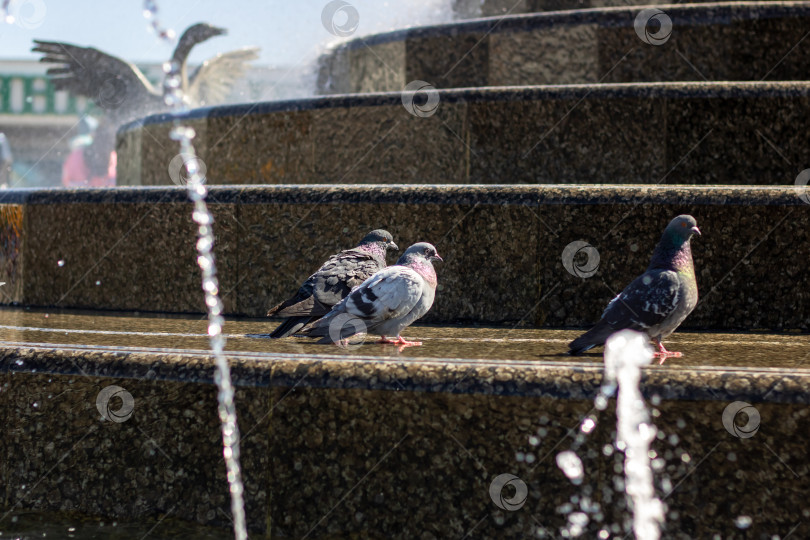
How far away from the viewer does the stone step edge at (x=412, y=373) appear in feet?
7.01

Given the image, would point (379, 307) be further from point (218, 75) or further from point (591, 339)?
point (218, 75)

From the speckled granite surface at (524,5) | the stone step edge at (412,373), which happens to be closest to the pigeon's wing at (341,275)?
the stone step edge at (412,373)

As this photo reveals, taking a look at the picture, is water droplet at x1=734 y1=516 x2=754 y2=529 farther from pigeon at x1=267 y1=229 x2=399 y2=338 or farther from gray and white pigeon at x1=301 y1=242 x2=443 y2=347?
pigeon at x1=267 y1=229 x2=399 y2=338

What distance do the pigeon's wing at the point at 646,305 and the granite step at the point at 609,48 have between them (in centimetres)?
329

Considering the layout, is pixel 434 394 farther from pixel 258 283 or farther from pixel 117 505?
pixel 258 283

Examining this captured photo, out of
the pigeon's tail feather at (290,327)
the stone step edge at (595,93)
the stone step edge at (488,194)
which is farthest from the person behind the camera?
the stone step edge at (595,93)

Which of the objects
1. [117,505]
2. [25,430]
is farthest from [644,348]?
[25,430]

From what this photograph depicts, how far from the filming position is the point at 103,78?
1330 cm

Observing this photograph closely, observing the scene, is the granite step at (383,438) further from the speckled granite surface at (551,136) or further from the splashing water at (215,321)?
the speckled granite surface at (551,136)

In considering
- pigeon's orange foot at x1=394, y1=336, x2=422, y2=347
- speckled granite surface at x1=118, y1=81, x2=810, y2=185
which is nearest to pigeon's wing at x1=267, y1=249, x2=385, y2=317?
pigeon's orange foot at x1=394, y1=336, x2=422, y2=347

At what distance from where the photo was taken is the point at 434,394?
7.41 feet

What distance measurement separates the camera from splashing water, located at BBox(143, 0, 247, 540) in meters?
2.34

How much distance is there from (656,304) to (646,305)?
33 mm

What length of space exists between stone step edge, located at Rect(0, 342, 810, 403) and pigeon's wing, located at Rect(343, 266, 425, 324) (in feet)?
1.05
